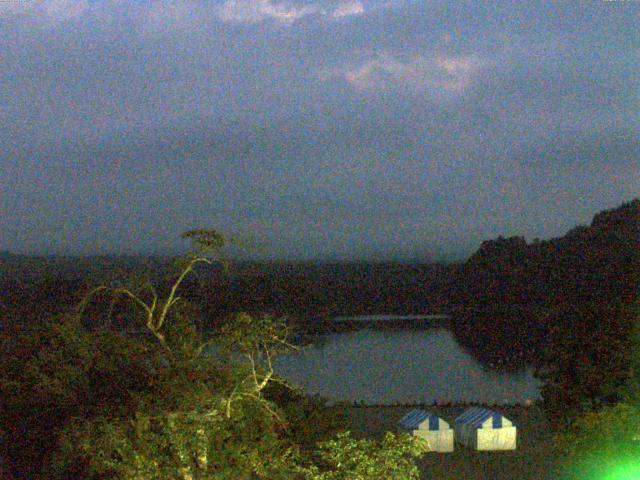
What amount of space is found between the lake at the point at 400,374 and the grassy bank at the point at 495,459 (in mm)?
3863

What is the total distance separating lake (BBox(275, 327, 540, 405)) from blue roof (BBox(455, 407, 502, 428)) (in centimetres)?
643

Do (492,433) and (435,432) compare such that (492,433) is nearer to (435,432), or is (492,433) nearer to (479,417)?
(479,417)

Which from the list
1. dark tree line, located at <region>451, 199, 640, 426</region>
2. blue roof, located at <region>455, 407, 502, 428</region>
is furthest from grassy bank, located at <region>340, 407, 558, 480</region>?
dark tree line, located at <region>451, 199, 640, 426</region>

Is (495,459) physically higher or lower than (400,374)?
higher

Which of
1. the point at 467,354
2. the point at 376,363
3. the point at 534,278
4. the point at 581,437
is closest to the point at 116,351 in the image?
the point at 581,437

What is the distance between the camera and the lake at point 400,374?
94.4 feet

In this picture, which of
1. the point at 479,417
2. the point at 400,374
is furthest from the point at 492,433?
the point at 400,374

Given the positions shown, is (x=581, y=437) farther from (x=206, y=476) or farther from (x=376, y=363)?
(x=376, y=363)

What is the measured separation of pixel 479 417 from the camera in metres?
17.0

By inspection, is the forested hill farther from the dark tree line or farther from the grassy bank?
the grassy bank

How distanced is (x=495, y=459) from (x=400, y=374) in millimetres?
18225

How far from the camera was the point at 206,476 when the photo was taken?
858cm

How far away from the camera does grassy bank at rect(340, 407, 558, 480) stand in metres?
14.8

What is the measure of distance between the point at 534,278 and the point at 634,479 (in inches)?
1901
